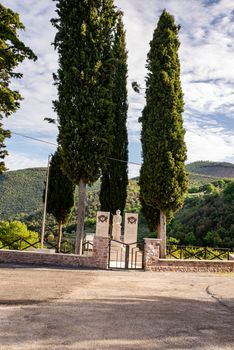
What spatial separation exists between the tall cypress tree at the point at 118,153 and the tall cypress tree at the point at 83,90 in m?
7.82

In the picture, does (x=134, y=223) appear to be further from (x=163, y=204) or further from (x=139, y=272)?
(x=139, y=272)

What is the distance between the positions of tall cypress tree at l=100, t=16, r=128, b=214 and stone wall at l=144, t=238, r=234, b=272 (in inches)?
431

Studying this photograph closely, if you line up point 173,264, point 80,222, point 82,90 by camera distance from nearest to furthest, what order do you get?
point 173,264 < point 80,222 < point 82,90

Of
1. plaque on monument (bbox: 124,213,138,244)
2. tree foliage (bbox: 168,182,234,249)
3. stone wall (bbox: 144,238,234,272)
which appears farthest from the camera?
tree foliage (bbox: 168,182,234,249)

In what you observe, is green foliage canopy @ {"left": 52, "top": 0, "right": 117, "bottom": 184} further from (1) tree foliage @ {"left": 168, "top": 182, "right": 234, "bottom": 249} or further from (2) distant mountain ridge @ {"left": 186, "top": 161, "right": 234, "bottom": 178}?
(2) distant mountain ridge @ {"left": 186, "top": 161, "right": 234, "bottom": 178}

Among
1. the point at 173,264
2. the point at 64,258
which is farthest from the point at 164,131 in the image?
the point at 64,258

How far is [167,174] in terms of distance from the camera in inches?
752

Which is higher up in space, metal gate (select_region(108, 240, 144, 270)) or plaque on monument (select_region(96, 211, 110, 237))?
plaque on monument (select_region(96, 211, 110, 237))

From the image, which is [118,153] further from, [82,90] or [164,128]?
[82,90]

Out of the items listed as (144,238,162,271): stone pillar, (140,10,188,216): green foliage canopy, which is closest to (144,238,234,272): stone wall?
(144,238,162,271): stone pillar

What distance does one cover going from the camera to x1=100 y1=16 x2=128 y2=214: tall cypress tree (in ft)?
88.1

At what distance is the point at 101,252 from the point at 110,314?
8347mm

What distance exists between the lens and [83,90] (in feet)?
60.0

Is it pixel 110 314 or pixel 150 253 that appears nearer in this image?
pixel 110 314
